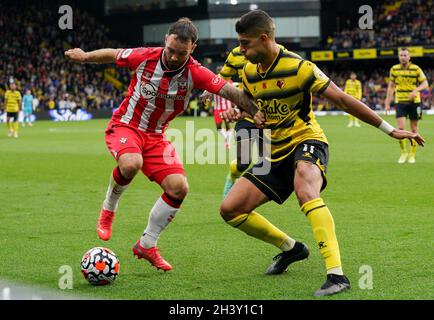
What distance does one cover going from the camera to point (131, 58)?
7.43 metres

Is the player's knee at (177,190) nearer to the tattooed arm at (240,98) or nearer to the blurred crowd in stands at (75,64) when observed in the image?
the tattooed arm at (240,98)

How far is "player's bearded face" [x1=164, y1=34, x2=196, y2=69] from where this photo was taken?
279 inches

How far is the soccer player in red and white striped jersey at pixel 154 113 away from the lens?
7148 millimetres

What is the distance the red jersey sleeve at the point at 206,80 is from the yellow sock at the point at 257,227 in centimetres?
117

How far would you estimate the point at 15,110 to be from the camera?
31391 mm

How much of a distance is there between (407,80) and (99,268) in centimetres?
1298

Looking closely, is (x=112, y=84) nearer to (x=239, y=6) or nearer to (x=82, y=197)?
(x=239, y=6)

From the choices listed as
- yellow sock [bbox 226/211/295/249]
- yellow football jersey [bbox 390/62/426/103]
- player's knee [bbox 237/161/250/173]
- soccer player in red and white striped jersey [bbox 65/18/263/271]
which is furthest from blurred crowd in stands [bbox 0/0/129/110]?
yellow sock [bbox 226/211/295/249]

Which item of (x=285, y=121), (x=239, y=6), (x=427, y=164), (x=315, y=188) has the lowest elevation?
(x=427, y=164)

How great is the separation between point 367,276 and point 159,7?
56846 millimetres

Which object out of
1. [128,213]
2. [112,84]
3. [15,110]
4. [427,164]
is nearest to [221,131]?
[427,164]

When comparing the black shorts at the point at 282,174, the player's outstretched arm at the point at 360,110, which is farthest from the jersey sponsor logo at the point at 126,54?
the player's outstretched arm at the point at 360,110

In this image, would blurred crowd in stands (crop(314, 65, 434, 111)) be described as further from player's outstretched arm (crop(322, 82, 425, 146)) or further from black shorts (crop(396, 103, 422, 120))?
player's outstretched arm (crop(322, 82, 425, 146))

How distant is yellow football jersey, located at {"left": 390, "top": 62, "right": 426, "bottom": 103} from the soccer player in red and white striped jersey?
1124 centimetres
